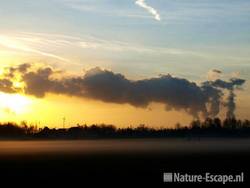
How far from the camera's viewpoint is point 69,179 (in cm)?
12631

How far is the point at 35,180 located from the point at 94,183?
1589 cm

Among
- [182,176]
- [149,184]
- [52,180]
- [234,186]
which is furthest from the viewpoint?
[182,176]

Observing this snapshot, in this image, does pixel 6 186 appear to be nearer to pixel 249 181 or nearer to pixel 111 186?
pixel 111 186

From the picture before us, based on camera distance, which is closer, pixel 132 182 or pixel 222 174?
pixel 132 182

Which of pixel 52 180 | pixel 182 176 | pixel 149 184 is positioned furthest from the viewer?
pixel 182 176

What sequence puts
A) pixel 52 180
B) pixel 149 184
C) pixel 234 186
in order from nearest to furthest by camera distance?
→ pixel 234 186, pixel 149 184, pixel 52 180

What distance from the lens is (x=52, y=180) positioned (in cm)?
12438

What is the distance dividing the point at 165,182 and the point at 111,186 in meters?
12.7

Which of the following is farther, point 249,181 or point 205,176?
point 205,176

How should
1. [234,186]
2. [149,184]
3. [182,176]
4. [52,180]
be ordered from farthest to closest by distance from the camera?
[182,176]
[52,180]
[149,184]
[234,186]

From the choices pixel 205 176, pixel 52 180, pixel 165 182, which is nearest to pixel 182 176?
pixel 205 176

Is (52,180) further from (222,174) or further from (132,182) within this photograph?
(222,174)

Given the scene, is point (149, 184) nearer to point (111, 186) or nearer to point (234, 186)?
point (111, 186)

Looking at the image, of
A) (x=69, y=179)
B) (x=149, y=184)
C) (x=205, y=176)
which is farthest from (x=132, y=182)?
(x=205, y=176)
